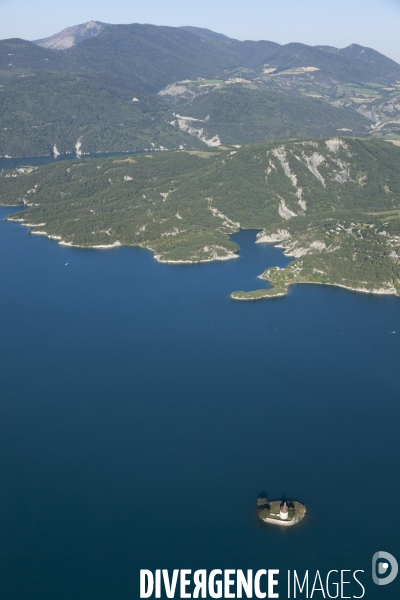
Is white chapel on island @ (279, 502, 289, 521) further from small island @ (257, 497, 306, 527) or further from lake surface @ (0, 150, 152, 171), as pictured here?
lake surface @ (0, 150, 152, 171)

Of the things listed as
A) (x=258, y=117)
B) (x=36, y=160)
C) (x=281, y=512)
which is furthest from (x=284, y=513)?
(x=258, y=117)

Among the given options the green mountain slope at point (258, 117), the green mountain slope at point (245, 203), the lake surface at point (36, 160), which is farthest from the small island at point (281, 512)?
the green mountain slope at point (258, 117)

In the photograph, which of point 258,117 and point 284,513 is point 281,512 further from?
point 258,117

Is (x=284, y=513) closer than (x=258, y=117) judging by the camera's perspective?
Yes

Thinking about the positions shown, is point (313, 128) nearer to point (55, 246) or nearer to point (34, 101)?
point (34, 101)

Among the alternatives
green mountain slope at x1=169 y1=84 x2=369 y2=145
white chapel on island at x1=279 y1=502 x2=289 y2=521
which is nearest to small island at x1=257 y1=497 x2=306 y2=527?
white chapel on island at x1=279 y1=502 x2=289 y2=521

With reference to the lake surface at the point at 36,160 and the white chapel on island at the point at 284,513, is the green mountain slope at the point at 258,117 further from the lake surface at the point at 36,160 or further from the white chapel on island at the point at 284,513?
the white chapel on island at the point at 284,513
